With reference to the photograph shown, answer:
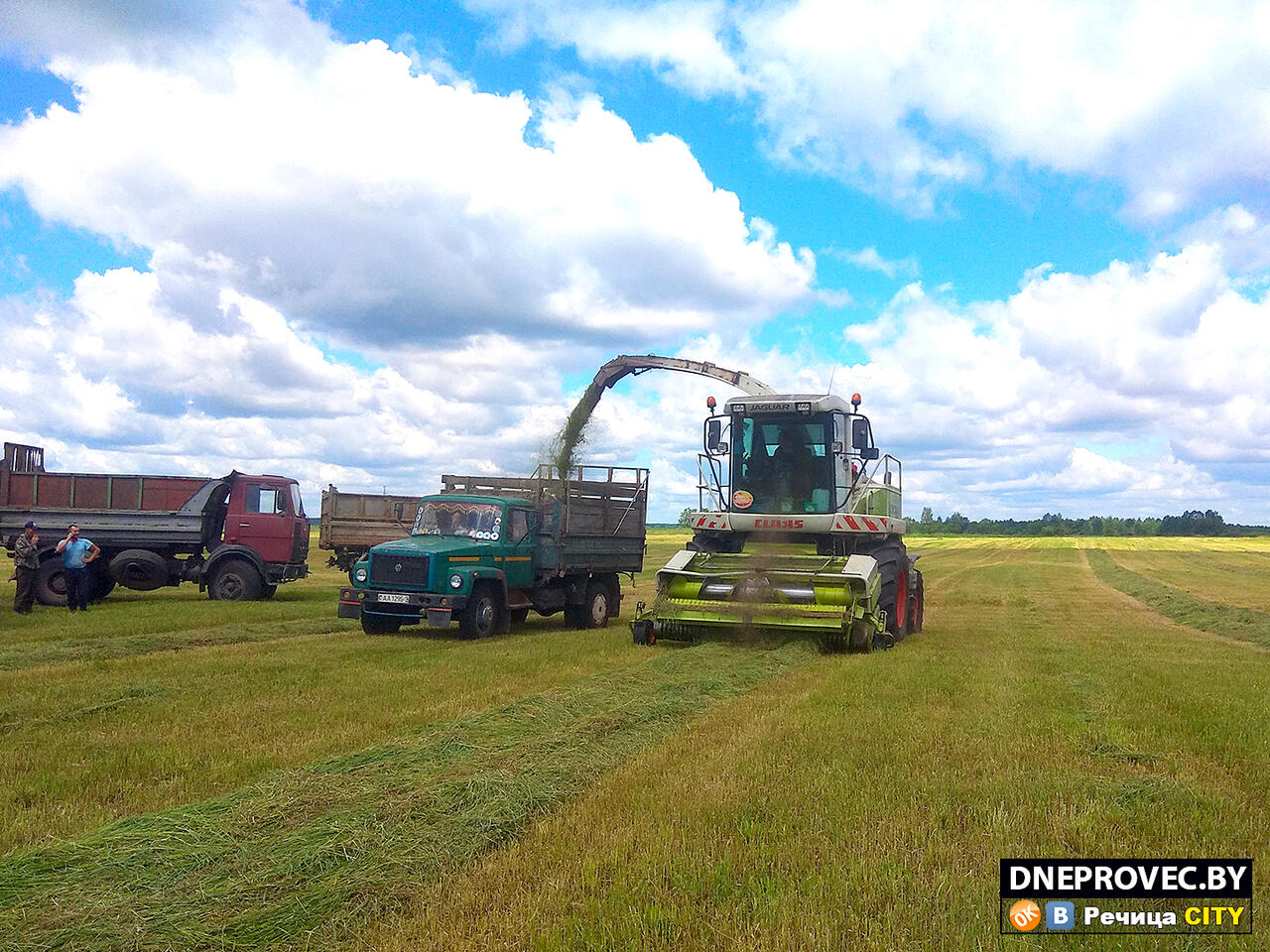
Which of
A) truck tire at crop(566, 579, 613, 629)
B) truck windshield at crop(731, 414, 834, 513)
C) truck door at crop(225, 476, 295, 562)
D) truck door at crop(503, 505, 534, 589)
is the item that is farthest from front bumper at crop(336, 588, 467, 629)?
truck door at crop(225, 476, 295, 562)

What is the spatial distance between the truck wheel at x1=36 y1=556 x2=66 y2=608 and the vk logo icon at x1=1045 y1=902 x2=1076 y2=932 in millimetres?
19878

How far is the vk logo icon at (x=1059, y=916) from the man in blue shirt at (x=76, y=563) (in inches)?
712

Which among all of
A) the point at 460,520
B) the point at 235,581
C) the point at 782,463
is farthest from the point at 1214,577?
the point at 235,581

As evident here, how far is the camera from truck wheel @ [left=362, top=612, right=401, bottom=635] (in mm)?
Result: 15031

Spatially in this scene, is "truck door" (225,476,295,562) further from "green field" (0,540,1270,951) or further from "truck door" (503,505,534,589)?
"green field" (0,540,1270,951)

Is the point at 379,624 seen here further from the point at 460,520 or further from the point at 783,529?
the point at 783,529

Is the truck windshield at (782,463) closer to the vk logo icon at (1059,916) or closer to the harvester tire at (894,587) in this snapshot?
the harvester tire at (894,587)

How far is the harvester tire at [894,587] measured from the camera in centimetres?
1447

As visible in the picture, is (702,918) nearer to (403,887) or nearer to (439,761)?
(403,887)

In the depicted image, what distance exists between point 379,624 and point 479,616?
1.72 meters

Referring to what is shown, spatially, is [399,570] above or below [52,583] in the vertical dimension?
above

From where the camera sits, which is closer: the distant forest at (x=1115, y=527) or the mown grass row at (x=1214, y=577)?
the mown grass row at (x=1214, y=577)

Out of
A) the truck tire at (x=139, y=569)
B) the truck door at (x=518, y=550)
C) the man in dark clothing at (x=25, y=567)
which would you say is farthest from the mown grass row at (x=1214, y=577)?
the man in dark clothing at (x=25, y=567)

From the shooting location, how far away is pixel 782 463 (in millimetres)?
15094
